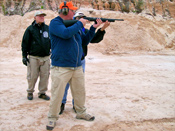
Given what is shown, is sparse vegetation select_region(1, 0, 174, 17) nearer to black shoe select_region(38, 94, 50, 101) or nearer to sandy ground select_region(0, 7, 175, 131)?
sandy ground select_region(0, 7, 175, 131)

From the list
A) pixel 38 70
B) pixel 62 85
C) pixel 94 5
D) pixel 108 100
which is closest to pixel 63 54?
pixel 62 85

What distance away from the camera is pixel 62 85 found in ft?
10.6

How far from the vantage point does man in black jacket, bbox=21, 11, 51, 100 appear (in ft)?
14.8

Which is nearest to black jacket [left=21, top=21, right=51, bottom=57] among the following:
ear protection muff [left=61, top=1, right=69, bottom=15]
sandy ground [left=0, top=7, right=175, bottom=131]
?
sandy ground [left=0, top=7, right=175, bottom=131]

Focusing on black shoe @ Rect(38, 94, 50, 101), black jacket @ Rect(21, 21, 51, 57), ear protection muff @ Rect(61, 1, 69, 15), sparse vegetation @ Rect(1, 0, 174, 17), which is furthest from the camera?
sparse vegetation @ Rect(1, 0, 174, 17)

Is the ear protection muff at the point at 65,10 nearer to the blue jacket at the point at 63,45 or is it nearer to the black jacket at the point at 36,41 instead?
the blue jacket at the point at 63,45

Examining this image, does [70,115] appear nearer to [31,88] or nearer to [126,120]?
[126,120]

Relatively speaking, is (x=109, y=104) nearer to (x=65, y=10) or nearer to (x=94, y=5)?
(x=65, y=10)

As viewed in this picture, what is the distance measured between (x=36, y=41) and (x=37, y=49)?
0.19 m

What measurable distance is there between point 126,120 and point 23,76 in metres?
4.72

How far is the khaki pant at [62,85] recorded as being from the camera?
3.21m

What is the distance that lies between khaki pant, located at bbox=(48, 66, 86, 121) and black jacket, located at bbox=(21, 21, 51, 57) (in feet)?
4.50

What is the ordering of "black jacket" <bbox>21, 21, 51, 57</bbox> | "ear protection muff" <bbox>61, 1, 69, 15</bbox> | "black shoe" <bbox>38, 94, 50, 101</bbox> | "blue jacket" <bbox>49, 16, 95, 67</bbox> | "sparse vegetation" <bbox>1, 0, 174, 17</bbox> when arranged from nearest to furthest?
"blue jacket" <bbox>49, 16, 95, 67</bbox>, "ear protection muff" <bbox>61, 1, 69, 15</bbox>, "black jacket" <bbox>21, 21, 51, 57</bbox>, "black shoe" <bbox>38, 94, 50, 101</bbox>, "sparse vegetation" <bbox>1, 0, 174, 17</bbox>

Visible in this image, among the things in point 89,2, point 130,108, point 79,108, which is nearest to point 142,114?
point 130,108
